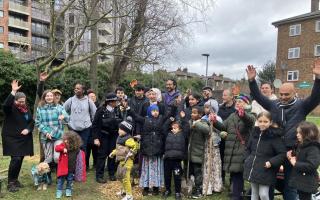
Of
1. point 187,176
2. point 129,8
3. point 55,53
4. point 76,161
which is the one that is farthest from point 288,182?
point 55,53

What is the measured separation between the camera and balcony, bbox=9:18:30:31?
173 feet

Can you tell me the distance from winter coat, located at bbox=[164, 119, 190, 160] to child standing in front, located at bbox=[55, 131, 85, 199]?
5.41ft

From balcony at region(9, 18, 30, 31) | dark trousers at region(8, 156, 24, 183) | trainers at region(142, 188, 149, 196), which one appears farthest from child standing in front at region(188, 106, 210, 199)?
balcony at region(9, 18, 30, 31)

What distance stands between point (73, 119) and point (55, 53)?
17.7 ft

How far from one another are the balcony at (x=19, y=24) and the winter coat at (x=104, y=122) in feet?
164

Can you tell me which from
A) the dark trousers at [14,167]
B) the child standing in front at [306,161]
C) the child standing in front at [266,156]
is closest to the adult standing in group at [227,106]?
the child standing in front at [266,156]

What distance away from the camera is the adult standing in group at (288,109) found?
5.43m

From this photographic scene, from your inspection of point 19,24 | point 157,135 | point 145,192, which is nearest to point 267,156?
point 157,135

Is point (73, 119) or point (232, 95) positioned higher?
point (232, 95)

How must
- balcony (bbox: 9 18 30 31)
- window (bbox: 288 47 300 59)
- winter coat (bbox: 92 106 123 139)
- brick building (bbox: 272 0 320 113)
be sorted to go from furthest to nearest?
balcony (bbox: 9 18 30 31)
window (bbox: 288 47 300 59)
brick building (bbox: 272 0 320 113)
winter coat (bbox: 92 106 123 139)

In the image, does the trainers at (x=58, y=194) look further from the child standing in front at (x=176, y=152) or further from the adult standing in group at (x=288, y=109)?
the adult standing in group at (x=288, y=109)

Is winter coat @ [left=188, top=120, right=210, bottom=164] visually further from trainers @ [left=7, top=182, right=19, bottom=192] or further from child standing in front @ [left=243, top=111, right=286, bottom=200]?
trainers @ [left=7, top=182, right=19, bottom=192]

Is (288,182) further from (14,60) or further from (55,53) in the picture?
(14,60)

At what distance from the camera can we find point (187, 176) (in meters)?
7.13
